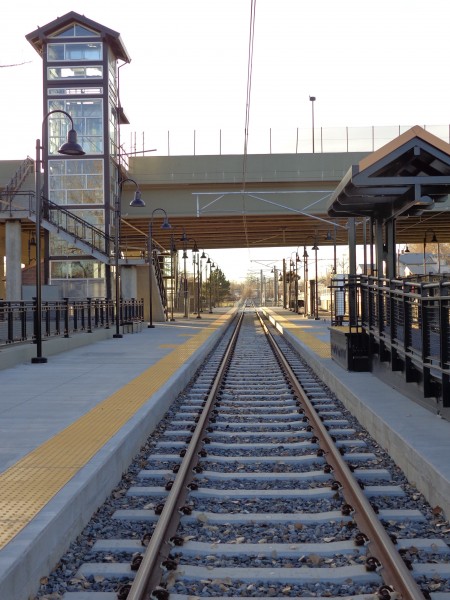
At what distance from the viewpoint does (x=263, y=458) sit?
7980 mm

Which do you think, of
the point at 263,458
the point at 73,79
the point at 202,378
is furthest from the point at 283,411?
the point at 73,79

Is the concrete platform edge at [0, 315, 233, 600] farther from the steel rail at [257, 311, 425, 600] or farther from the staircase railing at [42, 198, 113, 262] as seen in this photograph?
the staircase railing at [42, 198, 113, 262]

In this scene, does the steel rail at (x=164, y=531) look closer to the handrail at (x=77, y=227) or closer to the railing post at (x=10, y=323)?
the railing post at (x=10, y=323)

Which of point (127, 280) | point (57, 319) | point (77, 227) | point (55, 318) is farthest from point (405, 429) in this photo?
point (127, 280)

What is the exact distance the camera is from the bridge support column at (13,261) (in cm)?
3547

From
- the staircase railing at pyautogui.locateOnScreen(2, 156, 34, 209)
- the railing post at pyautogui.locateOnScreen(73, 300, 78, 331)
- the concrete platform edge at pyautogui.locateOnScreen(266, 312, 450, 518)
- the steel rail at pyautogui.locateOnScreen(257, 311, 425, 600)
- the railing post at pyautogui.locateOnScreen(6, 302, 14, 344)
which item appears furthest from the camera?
the staircase railing at pyautogui.locateOnScreen(2, 156, 34, 209)

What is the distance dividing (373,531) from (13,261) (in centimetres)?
3259

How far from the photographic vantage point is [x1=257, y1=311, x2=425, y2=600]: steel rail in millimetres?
4262

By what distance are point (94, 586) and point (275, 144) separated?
39.1m

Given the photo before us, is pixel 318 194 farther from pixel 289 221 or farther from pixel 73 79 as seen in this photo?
pixel 73 79

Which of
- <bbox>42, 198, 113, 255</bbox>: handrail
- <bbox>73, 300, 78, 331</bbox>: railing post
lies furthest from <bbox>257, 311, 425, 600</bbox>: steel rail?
<bbox>42, 198, 113, 255</bbox>: handrail

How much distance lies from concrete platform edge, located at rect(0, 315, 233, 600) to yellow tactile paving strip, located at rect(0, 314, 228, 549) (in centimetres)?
11

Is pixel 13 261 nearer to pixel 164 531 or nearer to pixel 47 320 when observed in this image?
pixel 47 320

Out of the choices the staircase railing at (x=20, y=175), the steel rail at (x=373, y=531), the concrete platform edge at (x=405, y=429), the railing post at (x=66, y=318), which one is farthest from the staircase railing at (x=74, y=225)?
the steel rail at (x=373, y=531)
